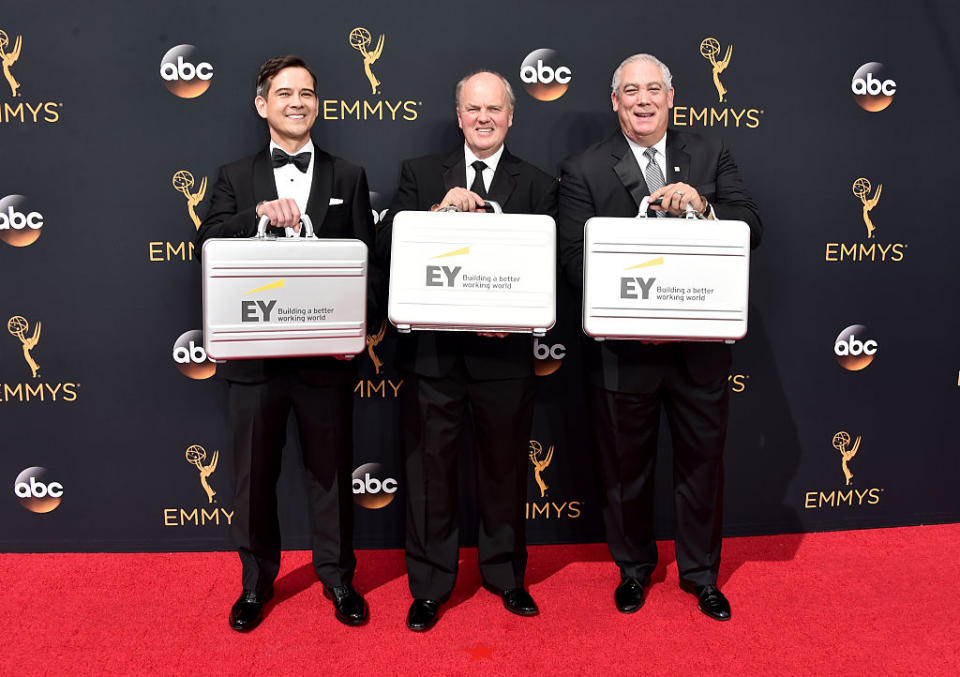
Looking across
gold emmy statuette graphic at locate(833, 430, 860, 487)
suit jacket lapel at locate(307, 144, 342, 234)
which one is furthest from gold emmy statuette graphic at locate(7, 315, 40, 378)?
gold emmy statuette graphic at locate(833, 430, 860, 487)

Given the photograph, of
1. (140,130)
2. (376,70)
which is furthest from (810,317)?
(140,130)

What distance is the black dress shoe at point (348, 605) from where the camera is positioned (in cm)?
238

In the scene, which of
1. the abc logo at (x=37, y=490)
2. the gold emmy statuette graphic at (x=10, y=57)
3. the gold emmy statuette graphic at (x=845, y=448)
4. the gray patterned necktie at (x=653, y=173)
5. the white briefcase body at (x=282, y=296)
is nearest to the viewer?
the white briefcase body at (x=282, y=296)

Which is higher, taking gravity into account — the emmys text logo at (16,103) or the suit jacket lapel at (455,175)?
the emmys text logo at (16,103)

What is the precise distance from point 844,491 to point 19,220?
3807 mm

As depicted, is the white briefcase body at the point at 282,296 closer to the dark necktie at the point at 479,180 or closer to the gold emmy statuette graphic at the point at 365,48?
the dark necktie at the point at 479,180

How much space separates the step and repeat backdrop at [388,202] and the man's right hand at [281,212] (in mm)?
790

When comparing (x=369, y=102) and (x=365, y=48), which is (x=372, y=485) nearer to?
(x=369, y=102)

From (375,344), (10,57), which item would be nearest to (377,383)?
(375,344)

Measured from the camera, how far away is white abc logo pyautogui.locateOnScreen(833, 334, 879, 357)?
3.12 meters

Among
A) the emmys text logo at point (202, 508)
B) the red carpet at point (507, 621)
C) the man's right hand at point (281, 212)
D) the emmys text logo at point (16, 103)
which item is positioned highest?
the emmys text logo at point (16, 103)

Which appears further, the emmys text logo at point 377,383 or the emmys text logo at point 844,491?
the emmys text logo at point 844,491

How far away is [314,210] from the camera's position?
91.2 inches

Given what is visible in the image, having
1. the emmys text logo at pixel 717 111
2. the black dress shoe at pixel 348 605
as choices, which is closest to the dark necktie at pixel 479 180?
the emmys text logo at pixel 717 111
